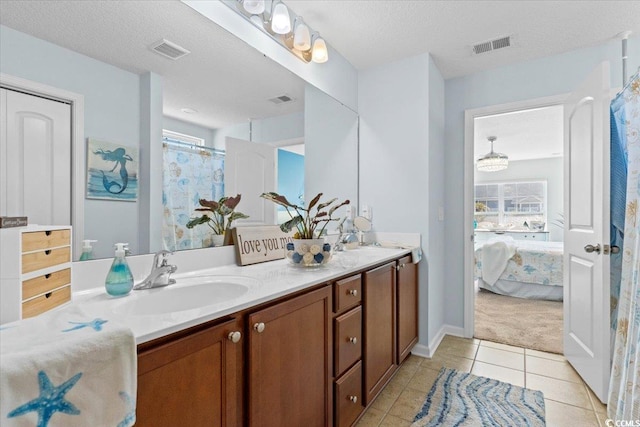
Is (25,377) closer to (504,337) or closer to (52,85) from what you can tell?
(52,85)

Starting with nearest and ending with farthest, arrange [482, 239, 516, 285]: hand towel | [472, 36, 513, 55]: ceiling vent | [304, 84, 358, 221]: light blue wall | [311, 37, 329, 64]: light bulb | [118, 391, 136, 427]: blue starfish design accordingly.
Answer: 1. [118, 391, 136, 427]: blue starfish design
2. [311, 37, 329, 64]: light bulb
3. [304, 84, 358, 221]: light blue wall
4. [472, 36, 513, 55]: ceiling vent
5. [482, 239, 516, 285]: hand towel

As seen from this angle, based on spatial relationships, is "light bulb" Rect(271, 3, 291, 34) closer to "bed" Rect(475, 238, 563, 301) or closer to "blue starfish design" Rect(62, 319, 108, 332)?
"blue starfish design" Rect(62, 319, 108, 332)

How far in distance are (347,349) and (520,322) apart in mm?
2571

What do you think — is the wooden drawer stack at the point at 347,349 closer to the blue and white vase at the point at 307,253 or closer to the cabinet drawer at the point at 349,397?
the cabinet drawer at the point at 349,397

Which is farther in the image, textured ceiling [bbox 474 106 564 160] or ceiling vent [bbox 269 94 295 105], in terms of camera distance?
textured ceiling [bbox 474 106 564 160]

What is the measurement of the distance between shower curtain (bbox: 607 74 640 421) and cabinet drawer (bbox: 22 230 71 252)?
2324 millimetres

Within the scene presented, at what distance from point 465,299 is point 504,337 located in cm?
46

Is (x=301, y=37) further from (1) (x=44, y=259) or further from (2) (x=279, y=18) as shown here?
(1) (x=44, y=259)

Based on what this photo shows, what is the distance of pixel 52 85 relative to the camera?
1.00 meters

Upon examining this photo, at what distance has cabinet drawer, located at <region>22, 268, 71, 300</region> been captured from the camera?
76cm

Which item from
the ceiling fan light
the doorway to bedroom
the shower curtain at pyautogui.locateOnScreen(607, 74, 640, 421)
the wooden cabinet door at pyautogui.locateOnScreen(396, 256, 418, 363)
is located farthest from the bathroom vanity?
the ceiling fan light

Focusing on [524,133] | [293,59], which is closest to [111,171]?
[293,59]

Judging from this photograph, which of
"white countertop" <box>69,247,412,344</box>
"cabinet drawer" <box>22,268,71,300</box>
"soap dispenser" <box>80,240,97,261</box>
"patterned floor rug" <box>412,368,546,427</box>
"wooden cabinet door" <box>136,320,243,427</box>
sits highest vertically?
"soap dispenser" <box>80,240,97,261</box>

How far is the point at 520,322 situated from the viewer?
3.21 metres
